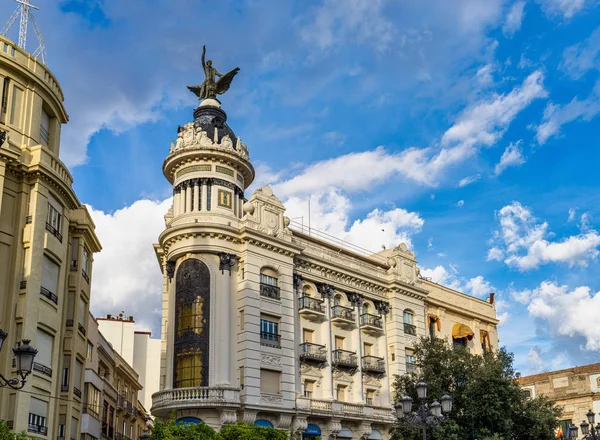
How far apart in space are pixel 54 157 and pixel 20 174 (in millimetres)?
1833

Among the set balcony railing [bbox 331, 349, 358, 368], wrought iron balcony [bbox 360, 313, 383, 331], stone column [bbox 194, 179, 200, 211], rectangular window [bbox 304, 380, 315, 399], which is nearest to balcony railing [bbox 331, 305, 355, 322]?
wrought iron balcony [bbox 360, 313, 383, 331]

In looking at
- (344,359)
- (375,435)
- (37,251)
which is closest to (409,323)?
(344,359)

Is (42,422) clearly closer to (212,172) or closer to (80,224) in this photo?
(80,224)

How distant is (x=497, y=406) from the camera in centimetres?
3331

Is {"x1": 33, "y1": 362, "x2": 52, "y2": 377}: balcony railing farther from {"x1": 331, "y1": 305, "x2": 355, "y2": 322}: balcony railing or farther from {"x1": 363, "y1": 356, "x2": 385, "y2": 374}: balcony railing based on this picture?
{"x1": 363, "y1": 356, "x2": 385, "y2": 374}: balcony railing

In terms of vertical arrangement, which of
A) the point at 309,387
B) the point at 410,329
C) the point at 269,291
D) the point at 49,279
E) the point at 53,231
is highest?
the point at 53,231

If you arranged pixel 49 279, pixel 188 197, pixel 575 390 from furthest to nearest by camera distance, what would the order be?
pixel 575 390, pixel 188 197, pixel 49 279

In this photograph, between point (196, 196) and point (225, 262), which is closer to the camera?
point (225, 262)

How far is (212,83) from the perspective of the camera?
1639 inches

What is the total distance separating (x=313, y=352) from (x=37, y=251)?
56.3 ft


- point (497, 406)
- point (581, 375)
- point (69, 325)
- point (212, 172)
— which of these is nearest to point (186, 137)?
point (212, 172)

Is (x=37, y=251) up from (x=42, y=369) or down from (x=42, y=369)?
up

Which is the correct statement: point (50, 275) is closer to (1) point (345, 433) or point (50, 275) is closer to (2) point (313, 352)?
(2) point (313, 352)

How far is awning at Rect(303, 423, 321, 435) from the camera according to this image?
36.9m
